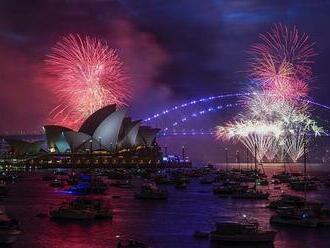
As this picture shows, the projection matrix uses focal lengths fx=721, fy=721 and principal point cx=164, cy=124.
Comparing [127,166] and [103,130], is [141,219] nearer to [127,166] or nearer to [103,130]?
[103,130]

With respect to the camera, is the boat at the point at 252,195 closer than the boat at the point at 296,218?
No

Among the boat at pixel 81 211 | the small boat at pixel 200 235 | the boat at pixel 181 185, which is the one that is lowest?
the small boat at pixel 200 235

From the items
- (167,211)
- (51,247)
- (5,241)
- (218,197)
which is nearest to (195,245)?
(51,247)

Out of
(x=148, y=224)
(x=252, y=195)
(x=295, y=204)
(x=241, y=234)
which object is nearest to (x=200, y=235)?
(x=241, y=234)

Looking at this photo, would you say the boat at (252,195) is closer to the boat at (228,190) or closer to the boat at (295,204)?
the boat at (228,190)

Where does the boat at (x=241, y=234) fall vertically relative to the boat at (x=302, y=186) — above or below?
below

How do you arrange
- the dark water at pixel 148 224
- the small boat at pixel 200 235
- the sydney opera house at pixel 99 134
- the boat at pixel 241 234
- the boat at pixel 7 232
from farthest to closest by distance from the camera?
the sydney opera house at pixel 99 134, the small boat at pixel 200 235, the dark water at pixel 148 224, the boat at pixel 241 234, the boat at pixel 7 232

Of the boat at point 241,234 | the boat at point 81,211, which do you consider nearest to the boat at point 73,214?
the boat at point 81,211
